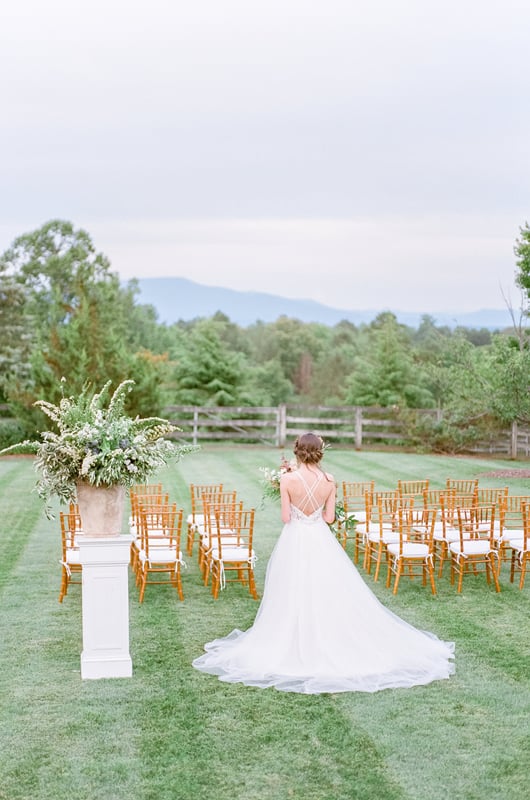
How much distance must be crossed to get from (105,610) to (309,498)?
6.60ft

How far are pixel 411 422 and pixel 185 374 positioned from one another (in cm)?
1394

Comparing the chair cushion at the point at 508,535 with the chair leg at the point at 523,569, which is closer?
the chair leg at the point at 523,569

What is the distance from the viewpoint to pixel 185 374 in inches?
1668

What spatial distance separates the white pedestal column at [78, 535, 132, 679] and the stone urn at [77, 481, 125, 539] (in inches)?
3.6

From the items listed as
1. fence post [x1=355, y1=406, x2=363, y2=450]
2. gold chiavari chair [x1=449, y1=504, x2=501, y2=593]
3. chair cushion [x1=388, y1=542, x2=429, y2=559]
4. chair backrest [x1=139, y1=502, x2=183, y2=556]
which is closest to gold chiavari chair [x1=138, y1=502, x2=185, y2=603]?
chair backrest [x1=139, y1=502, x2=183, y2=556]

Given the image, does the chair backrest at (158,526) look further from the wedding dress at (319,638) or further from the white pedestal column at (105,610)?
the white pedestal column at (105,610)

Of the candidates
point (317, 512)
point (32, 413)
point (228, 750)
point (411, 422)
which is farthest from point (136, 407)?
point (228, 750)

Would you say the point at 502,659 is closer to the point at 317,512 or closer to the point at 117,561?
the point at 317,512

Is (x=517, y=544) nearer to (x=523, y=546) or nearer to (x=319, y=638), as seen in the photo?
(x=523, y=546)

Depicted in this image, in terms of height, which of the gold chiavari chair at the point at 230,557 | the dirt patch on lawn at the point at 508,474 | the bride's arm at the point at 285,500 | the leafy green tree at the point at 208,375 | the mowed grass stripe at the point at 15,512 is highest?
the leafy green tree at the point at 208,375

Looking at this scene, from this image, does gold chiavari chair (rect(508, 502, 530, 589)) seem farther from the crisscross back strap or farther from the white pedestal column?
the white pedestal column

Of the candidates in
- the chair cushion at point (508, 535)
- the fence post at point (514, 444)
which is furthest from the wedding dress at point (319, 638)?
the fence post at point (514, 444)

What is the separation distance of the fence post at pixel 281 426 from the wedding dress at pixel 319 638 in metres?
22.7

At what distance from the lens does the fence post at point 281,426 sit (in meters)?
32.1
